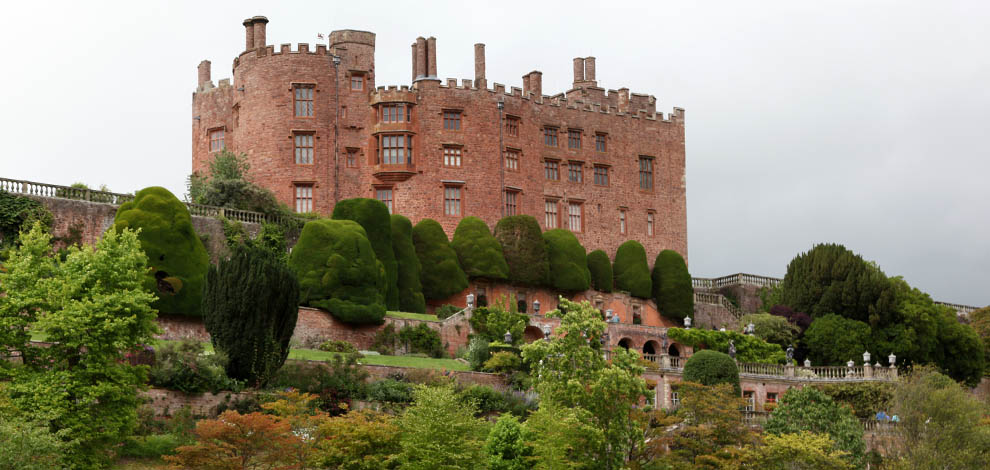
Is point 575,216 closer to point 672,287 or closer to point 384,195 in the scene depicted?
point 672,287

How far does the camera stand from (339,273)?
51.0 m

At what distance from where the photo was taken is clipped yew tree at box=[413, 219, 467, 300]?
58562 mm

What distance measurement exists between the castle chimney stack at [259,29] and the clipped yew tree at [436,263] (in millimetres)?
12915

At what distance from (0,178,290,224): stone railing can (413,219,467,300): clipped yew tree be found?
21.8 feet

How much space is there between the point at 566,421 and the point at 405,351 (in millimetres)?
16111

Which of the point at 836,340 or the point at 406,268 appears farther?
the point at 836,340

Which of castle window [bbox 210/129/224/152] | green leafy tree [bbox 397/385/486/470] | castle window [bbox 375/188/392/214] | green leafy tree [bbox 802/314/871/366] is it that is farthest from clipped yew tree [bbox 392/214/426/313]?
green leafy tree [bbox 802/314/871/366]

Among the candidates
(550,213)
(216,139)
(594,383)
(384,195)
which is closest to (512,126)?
(550,213)

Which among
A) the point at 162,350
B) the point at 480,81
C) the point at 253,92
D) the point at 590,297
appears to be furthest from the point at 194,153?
the point at 162,350

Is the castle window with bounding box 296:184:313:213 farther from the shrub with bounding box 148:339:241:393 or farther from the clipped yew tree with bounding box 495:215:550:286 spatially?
the shrub with bounding box 148:339:241:393

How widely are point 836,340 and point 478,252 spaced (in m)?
17.7

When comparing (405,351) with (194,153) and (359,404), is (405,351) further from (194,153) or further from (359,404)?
(194,153)

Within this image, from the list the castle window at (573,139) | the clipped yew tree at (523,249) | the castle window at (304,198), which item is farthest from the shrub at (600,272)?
the castle window at (304,198)

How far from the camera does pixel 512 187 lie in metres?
65.8
